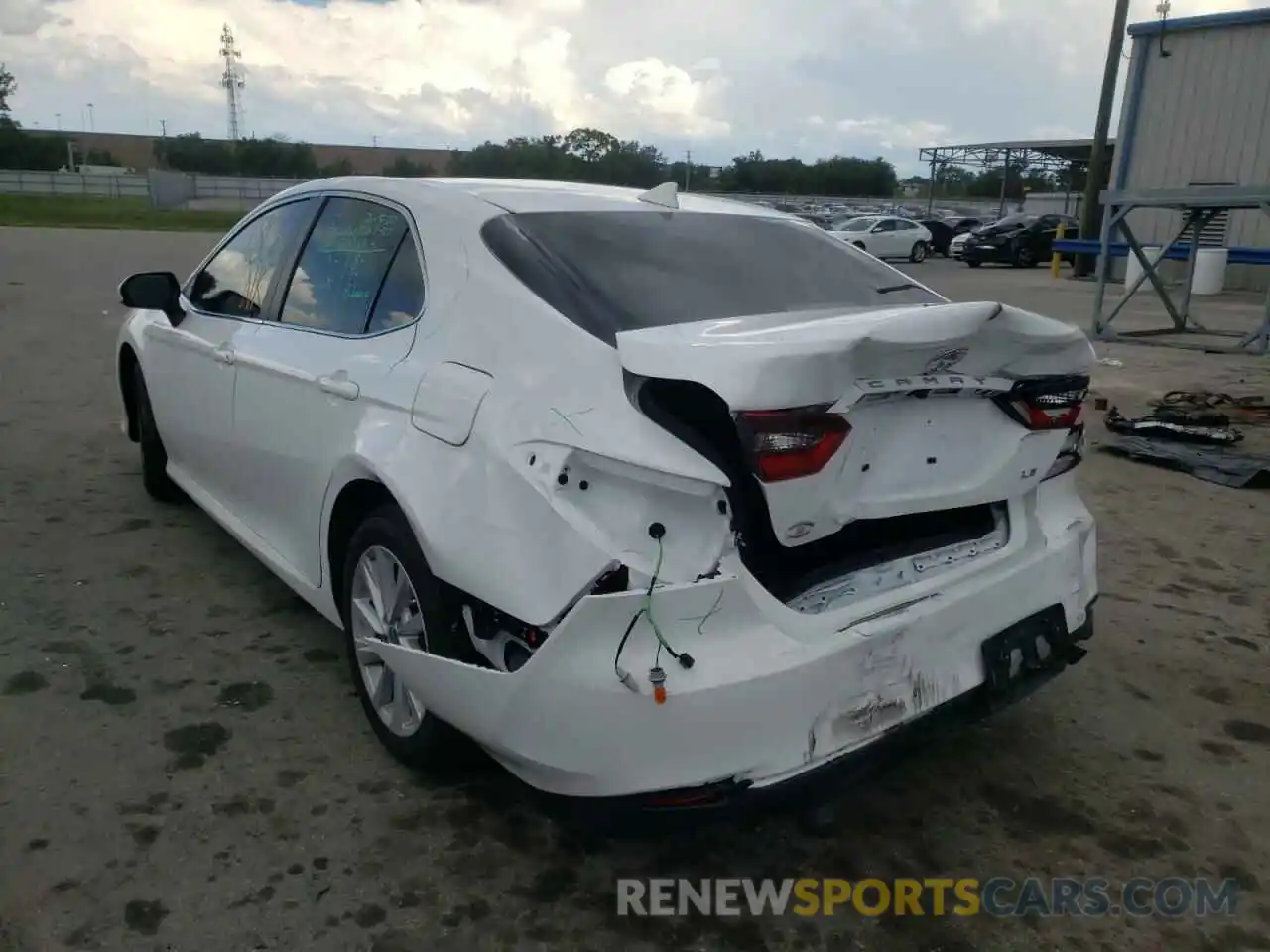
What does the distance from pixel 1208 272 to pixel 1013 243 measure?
392 inches

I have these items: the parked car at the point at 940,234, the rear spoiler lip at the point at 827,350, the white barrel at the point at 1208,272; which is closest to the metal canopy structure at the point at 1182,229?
the white barrel at the point at 1208,272

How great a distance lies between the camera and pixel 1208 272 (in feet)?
62.5

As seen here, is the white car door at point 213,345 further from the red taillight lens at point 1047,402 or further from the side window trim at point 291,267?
the red taillight lens at point 1047,402

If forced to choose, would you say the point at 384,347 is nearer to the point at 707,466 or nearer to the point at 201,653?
the point at 707,466

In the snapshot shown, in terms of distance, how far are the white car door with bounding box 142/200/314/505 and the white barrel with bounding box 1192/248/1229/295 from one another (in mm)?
18312

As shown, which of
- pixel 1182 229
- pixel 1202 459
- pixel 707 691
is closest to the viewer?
pixel 707 691

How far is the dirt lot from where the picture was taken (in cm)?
236

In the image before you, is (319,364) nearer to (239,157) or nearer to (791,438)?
(791,438)

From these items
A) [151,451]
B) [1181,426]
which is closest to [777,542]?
[151,451]

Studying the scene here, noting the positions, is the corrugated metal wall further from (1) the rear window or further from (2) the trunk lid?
(2) the trunk lid

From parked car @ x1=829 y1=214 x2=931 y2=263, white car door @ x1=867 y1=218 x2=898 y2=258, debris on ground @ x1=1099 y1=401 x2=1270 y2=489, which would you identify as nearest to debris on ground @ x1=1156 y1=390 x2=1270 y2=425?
debris on ground @ x1=1099 y1=401 x2=1270 y2=489

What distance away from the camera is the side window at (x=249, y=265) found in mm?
3785

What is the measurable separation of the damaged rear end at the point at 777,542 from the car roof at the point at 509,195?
0.27m

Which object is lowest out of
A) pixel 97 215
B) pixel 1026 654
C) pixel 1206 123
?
pixel 97 215
